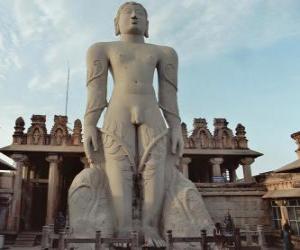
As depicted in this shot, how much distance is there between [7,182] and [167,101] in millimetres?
15343

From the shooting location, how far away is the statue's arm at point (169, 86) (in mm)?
7676

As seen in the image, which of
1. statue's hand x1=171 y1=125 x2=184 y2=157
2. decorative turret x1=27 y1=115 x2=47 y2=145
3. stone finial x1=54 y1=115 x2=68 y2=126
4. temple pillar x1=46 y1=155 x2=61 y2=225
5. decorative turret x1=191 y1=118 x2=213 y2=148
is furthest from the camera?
decorative turret x1=191 y1=118 x2=213 y2=148

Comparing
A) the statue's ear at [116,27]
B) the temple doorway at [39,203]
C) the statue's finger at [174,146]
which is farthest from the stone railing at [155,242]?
the temple doorway at [39,203]

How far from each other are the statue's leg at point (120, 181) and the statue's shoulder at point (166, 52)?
2541 millimetres

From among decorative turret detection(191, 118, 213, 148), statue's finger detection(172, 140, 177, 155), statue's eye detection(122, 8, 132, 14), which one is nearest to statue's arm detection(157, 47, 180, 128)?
statue's finger detection(172, 140, 177, 155)

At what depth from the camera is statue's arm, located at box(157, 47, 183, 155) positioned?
768 cm

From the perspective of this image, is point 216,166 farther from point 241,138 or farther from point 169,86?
point 169,86

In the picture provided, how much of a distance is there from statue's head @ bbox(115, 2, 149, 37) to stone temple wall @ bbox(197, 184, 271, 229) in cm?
840

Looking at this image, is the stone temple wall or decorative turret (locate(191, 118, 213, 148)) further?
decorative turret (locate(191, 118, 213, 148))

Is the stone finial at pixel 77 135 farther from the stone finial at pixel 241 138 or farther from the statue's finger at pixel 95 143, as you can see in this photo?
the statue's finger at pixel 95 143

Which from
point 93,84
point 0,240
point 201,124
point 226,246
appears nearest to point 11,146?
point 0,240

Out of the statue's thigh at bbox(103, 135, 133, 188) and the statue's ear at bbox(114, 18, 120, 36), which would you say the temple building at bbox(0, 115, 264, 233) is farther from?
the statue's ear at bbox(114, 18, 120, 36)

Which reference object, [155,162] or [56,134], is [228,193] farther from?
[56,134]

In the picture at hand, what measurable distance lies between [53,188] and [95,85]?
1336cm
